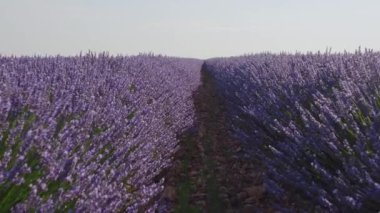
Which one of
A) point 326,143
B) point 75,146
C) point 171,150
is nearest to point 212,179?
point 171,150

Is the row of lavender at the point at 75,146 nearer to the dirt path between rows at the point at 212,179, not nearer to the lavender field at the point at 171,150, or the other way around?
the lavender field at the point at 171,150

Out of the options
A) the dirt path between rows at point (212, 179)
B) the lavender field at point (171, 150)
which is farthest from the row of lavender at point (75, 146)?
the dirt path between rows at point (212, 179)

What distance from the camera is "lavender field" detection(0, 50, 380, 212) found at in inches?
81.5

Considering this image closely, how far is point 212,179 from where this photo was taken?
4539mm

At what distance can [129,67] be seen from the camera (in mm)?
6254

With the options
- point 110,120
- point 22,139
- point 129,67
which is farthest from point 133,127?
point 129,67

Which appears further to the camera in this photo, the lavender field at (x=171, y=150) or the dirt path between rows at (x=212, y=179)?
the dirt path between rows at (x=212, y=179)

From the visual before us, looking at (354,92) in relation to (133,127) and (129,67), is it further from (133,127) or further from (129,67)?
(129,67)

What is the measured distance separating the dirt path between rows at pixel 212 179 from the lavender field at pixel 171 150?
1 cm

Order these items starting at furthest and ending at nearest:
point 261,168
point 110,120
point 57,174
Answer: point 261,168 → point 110,120 → point 57,174

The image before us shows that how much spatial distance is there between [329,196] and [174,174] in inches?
99.5

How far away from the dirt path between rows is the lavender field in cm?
1

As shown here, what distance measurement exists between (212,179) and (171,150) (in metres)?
0.79

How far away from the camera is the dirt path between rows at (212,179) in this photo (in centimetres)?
379
